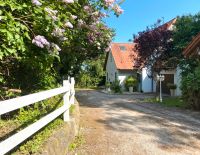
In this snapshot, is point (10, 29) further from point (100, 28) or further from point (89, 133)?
point (100, 28)

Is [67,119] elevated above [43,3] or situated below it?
below

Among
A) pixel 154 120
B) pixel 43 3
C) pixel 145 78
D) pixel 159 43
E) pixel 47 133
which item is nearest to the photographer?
pixel 43 3

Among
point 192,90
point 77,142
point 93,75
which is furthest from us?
point 93,75

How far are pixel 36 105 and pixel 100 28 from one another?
494cm

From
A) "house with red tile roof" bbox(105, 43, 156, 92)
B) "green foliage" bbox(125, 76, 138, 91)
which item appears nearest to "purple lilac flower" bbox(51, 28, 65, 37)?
"house with red tile roof" bbox(105, 43, 156, 92)

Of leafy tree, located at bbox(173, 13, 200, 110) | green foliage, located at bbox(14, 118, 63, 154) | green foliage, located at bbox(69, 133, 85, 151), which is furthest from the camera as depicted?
leafy tree, located at bbox(173, 13, 200, 110)

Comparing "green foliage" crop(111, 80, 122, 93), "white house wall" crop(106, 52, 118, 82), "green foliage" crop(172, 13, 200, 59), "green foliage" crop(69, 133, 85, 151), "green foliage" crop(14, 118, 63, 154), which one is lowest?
"green foliage" crop(69, 133, 85, 151)

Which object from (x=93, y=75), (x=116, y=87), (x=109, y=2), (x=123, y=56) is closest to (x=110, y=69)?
(x=123, y=56)

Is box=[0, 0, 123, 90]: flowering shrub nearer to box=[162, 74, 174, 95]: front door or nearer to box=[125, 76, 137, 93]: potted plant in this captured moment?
box=[162, 74, 174, 95]: front door

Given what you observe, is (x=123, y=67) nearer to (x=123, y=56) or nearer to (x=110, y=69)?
(x=123, y=56)

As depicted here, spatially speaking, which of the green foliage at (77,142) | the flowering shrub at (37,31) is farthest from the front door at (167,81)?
the green foliage at (77,142)

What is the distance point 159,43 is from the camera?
26.3 metres

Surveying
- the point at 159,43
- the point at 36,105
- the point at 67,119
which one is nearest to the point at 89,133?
the point at 67,119

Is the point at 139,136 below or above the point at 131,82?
below
